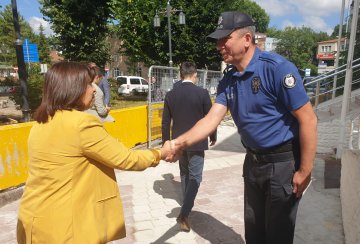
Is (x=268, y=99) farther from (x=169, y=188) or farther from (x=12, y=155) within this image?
(x=12, y=155)

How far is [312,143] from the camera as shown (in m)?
2.02

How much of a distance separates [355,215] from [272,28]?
299 ft

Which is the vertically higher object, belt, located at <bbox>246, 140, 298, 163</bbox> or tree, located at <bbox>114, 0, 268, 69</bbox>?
tree, located at <bbox>114, 0, 268, 69</bbox>

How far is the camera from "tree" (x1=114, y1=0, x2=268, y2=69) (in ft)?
65.1

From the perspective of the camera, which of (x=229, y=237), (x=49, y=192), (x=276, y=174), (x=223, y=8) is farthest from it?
(x=223, y=8)

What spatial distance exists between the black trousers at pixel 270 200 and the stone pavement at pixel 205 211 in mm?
1098

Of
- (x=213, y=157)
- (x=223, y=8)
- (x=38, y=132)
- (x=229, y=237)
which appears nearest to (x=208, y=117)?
(x=38, y=132)

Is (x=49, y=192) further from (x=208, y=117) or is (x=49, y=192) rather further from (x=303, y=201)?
(x=303, y=201)

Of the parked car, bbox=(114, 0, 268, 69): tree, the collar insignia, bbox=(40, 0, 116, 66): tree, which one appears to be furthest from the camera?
the parked car

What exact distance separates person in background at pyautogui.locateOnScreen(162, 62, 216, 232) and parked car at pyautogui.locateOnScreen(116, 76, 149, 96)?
23.0m

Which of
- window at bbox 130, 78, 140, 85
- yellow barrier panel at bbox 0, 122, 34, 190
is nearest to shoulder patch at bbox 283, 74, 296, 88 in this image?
yellow barrier panel at bbox 0, 122, 34, 190

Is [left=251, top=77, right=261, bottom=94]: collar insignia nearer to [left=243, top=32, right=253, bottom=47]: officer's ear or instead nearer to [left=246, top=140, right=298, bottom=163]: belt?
[left=243, top=32, right=253, bottom=47]: officer's ear

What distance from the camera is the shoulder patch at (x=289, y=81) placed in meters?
1.95

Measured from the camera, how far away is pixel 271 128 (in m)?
2.13
